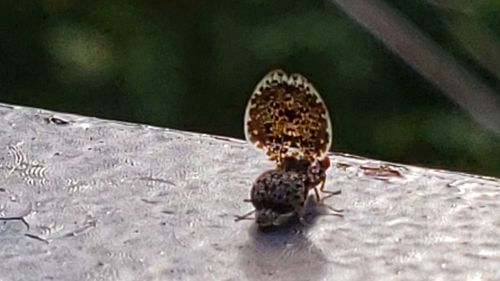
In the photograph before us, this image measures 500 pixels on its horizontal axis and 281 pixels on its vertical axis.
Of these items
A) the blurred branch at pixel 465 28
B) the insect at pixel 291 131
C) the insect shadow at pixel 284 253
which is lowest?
the insect shadow at pixel 284 253

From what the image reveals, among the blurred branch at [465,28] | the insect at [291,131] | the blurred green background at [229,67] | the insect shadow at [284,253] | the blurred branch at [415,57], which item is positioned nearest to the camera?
the insect shadow at [284,253]

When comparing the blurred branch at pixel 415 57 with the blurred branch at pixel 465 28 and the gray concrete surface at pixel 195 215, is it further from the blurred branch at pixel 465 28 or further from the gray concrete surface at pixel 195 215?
the blurred branch at pixel 465 28

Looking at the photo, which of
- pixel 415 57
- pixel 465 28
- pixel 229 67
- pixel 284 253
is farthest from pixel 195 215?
pixel 229 67

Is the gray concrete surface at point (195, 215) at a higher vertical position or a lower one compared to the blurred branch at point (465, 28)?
lower

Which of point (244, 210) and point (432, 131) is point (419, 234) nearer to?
point (244, 210)

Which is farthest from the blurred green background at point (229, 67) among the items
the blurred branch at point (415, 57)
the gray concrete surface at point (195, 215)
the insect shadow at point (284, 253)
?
the insect shadow at point (284, 253)
